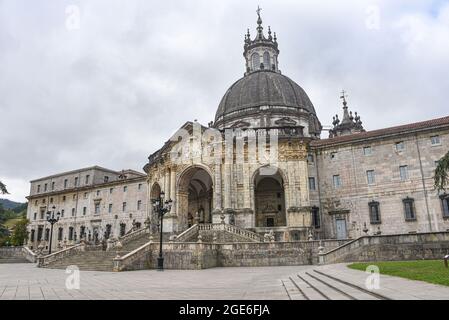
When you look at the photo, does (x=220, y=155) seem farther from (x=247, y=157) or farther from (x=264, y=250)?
(x=264, y=250)

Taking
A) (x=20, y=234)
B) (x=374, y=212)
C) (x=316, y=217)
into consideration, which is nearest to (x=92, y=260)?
(x=316, y=217)

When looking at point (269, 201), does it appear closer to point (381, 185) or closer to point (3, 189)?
point (381, 185)

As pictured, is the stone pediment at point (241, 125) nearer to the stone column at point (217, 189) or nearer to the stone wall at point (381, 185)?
the stone wall at point (381, 185)

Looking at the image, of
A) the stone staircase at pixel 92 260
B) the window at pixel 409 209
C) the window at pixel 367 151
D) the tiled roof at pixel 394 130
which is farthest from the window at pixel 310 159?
the stone staircase at pixel 92 260

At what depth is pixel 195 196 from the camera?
43.5 meters

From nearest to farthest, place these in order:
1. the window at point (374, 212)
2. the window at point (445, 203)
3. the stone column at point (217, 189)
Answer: the window at point (445, 203) < the stone column at point (217, 189) < the window at point (374, 212)

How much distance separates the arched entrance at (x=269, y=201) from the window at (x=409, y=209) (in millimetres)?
11402

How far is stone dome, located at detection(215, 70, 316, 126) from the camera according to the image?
4400cm

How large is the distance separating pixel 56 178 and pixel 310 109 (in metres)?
46.1

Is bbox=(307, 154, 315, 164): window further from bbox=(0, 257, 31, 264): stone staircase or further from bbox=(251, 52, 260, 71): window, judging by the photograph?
bbox=(0, 257, 31, 264): stone staircase

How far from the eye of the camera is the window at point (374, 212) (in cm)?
3381

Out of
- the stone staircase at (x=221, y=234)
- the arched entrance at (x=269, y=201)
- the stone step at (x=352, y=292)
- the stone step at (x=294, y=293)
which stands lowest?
the stone step at (x=294, y=293)
